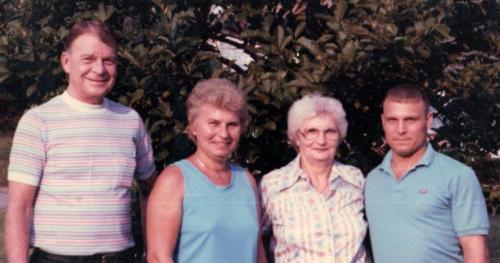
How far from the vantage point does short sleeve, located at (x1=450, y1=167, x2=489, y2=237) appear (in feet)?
13.9

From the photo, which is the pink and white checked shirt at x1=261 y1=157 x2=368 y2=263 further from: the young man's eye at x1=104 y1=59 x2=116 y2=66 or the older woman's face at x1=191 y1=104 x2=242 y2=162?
the young man's eye at x1=104 y1=59 x2=116 y2=66

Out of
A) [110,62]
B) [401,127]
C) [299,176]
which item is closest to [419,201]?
[401,127]

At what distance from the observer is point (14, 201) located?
3.88 meters

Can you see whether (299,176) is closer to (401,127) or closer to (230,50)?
(401,127)

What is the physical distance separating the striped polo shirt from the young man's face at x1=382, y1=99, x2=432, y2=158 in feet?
5.05

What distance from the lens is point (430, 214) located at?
428cm

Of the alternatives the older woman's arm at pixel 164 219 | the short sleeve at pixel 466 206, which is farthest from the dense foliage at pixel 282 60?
the short sleeve at pixel 466 206

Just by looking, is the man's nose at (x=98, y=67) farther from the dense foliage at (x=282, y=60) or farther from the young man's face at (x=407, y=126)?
the young man's face at (x=407, y=126)

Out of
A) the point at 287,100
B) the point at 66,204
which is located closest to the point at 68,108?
the point at 66,204

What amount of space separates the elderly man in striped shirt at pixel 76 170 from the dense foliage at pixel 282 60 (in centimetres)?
36

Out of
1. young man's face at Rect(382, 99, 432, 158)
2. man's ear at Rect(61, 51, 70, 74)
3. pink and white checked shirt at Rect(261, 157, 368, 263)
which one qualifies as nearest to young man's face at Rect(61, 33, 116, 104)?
man's ear at Rect(61, 51, 70, 74)

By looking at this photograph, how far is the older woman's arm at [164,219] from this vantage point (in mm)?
3982

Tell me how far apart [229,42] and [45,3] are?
1254mm

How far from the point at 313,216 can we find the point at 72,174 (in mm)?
1364
